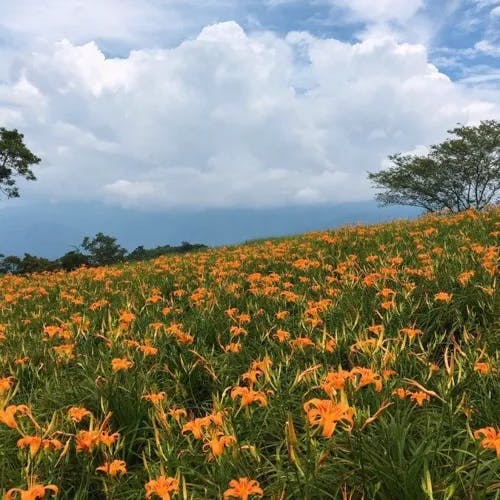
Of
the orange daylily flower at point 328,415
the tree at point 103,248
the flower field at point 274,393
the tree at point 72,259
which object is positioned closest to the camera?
the orange daylily flower at point 328,415

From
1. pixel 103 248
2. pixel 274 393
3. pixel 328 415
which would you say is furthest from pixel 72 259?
pixel 328 415

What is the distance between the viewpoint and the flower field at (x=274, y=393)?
2.11 meters

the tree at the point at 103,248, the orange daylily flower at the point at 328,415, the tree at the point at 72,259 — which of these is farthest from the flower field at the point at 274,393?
the tree at the point at 103,248

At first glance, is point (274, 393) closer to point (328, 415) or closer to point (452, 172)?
point (328, 415)

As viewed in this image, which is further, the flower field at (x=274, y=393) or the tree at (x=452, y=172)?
the tree at (x=452, y=172)

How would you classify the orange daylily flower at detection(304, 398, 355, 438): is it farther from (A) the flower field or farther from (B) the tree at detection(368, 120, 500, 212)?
(B) the tree at detection(368, 120, 500, 212)

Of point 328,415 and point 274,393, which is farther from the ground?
point 328,415

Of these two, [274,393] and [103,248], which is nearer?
[274,393]

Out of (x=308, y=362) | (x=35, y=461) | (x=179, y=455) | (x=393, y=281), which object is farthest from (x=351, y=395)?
(x=393, y=281)

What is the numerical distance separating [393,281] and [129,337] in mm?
2615

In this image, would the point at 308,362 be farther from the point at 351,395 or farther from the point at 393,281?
the point at 393,281

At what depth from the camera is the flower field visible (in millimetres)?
2111

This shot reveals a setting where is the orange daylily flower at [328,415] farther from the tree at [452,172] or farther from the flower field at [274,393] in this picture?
the tree at [452,172]

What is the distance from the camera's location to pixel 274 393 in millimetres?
3076
